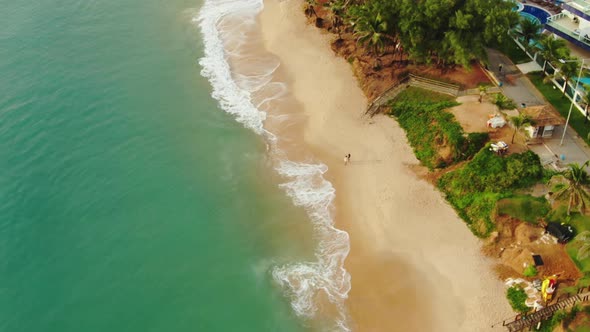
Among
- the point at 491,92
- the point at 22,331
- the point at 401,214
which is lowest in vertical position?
the point at 22,331

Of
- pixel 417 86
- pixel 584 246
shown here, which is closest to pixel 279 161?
pixel 417 86

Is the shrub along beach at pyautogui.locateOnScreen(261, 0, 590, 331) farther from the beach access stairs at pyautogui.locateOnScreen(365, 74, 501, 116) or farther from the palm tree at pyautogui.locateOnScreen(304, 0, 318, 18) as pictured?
the palm tree at pyautogui.locateOnScreen(304, 0, 318, 18)

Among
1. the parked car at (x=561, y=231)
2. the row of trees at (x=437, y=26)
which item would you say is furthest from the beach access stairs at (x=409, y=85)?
the parked car at (x=561, y=231)

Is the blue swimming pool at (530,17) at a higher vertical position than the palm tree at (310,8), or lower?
higher

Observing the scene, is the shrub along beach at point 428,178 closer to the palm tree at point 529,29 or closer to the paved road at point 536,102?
the paved road at point 536,102

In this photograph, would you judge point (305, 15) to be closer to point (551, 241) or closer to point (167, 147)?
point (167, 147)

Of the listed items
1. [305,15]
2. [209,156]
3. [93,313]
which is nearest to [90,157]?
[209,156]

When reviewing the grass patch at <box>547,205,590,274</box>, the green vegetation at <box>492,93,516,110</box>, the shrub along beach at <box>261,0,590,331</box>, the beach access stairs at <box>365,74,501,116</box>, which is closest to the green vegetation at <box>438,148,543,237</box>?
the shrub along beach at <box>261,0,590,331</box>

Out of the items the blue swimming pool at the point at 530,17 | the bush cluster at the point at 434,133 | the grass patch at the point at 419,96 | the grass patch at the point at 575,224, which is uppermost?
the blue swimming pool at the point at 530,17
